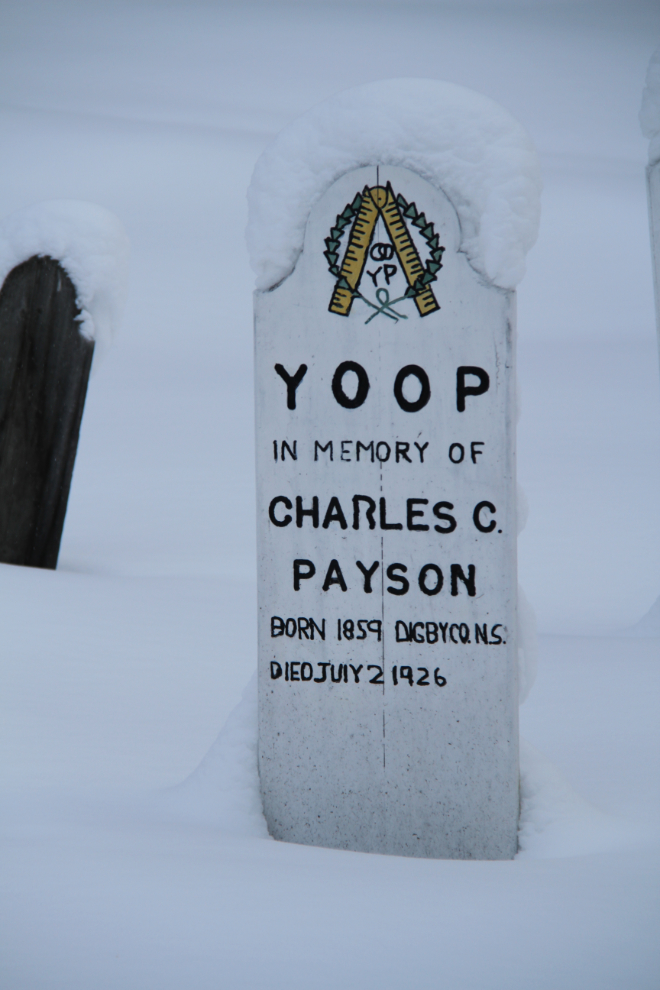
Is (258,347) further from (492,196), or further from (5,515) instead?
(5,515)

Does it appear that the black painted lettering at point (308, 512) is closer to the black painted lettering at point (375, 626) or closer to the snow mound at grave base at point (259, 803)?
the black painted lettering at point (375, 626)

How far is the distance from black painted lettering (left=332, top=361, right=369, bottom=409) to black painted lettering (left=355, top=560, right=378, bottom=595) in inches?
14.3

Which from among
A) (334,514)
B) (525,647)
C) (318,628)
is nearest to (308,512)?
(334,514)

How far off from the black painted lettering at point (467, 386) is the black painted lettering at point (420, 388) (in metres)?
0.07

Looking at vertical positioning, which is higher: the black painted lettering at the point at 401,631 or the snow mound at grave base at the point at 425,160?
the snow mound at grave base at the point at 425,160

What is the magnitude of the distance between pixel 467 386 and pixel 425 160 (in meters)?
0.51

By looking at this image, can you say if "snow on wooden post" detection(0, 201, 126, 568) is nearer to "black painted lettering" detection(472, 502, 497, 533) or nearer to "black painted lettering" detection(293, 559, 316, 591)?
"black painted lettering" detection(293, 559, 316, 591)

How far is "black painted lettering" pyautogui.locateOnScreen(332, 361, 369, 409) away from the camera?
7.58ft

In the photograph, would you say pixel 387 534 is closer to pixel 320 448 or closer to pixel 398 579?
pixel 398 579

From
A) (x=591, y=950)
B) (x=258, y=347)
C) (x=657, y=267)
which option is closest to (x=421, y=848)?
(x=591, y=950)

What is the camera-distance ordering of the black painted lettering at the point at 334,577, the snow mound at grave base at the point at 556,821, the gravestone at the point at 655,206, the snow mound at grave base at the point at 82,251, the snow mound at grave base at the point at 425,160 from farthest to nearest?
the snow mound at grave base at the point at 82,251 → the gravestone at the point at 655,206 → the black painted lettering at the point at 334,577 → the snow mound at grave base at the point at 425,160 → the snow mound at grave base at the point at 556,821

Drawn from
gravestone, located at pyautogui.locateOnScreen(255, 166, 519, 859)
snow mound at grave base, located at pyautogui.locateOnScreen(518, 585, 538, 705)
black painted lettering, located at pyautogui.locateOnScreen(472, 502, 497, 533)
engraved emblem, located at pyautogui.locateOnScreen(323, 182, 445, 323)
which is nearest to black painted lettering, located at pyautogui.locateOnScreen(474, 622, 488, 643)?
gravestone, located at pyautogui.locateOnScreen(255, 166, 519, 859)

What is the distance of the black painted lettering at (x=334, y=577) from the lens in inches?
91.6

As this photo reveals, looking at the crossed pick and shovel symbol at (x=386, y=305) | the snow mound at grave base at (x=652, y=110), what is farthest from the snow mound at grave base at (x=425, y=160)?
the snow mound at grave base at (x=652, y=110)
